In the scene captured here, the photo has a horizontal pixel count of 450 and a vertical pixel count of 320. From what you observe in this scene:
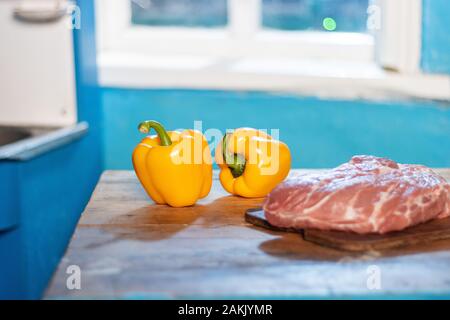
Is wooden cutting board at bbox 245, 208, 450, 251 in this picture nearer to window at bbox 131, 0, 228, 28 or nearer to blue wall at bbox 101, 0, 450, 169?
blue wall at bbox 101, 0, 450, 169

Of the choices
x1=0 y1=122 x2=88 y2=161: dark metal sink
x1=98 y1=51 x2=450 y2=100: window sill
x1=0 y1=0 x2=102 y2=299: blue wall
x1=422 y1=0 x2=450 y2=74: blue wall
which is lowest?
x1=0 y1=0 x2=102 y2=299: blue wall

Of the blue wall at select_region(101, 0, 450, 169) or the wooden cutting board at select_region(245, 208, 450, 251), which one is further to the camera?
the blue wall at select_region(101, 0, 450, 169)

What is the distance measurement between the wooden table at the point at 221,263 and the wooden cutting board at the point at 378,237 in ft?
0.05

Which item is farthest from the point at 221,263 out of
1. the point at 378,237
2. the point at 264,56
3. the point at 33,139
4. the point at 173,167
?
the point at 264,56

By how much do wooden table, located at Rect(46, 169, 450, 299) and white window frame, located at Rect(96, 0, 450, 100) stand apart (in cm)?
104

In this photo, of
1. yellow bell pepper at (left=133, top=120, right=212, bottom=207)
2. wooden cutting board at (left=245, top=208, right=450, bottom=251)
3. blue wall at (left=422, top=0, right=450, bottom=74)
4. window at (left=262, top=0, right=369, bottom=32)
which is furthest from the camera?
window at (left=262, top=0, right=369, bottom=32)

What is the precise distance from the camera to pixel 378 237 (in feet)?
3.16

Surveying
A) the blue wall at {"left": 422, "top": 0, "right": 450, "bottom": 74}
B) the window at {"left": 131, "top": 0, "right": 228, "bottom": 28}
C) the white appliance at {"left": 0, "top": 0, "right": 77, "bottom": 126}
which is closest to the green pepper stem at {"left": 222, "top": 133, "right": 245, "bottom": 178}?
the white appliance at {"left": 0, "top": 0, "right": 77, "bottom": 126}

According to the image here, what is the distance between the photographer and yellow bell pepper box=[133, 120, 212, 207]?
1.24m

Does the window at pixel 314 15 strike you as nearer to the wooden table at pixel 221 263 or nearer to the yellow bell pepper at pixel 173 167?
the yellow bell pepper at pixel 173 167

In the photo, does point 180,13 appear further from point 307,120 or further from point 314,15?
point 307,120

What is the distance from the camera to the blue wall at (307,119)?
2.14 m

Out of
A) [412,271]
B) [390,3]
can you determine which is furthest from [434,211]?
[390,3]
